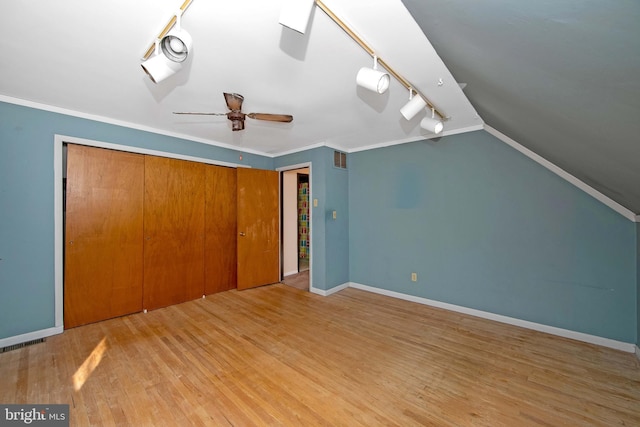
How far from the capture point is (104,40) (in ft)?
5.22

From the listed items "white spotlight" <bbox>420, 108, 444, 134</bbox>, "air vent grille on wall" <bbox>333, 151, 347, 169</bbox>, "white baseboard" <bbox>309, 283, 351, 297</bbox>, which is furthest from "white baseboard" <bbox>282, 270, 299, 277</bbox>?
"white spotlight" <bbox>420, 108, 444, 134</bbox>

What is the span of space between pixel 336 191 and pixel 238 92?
227 centimetres

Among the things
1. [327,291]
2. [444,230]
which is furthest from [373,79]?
[327,291]

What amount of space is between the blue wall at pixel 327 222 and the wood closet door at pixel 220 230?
1291mm

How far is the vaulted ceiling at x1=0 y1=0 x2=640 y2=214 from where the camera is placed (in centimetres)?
91

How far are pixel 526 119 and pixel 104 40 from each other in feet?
10.1

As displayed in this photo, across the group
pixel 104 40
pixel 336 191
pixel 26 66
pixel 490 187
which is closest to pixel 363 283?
pixel 336 191

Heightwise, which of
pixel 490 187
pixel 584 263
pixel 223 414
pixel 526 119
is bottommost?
pixel 223 414

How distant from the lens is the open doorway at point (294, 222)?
4.73 metres

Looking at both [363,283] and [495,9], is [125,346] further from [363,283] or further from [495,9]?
[495,9]

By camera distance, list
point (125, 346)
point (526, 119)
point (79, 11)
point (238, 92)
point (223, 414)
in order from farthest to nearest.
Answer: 1. point (125, 346)
2. point (238, 92)
3. point (526, 119)
4. point (223, 414)
5. point (79, 11)

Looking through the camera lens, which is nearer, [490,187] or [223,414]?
[223,414]

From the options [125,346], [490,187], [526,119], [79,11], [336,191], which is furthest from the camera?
[336,191]

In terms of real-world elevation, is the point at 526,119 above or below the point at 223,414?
above
